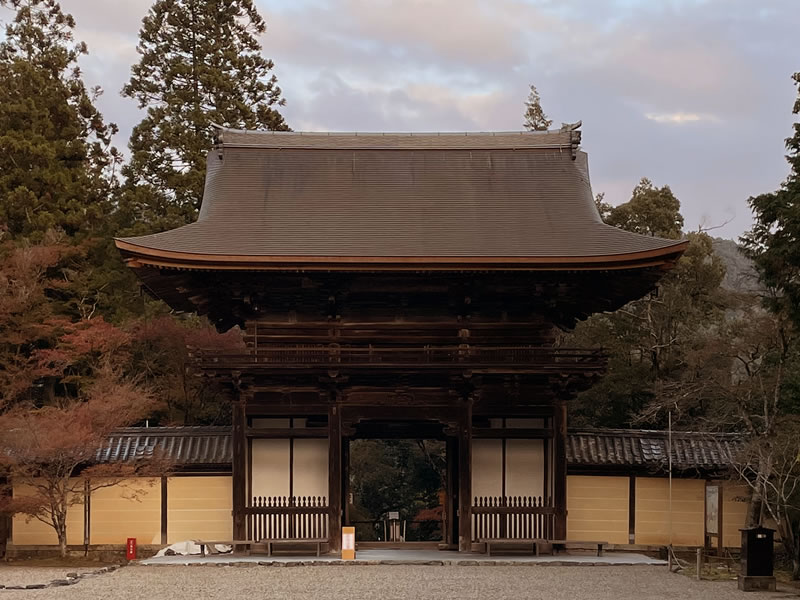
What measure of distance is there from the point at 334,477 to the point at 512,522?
3.16 meters

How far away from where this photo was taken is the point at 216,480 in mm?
19250

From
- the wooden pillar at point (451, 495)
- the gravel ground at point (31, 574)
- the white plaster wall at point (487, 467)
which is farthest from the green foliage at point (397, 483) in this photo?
the gravel ground at point (31, 574)

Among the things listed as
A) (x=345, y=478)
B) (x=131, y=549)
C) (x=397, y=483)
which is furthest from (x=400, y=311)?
(x=397, y=483)

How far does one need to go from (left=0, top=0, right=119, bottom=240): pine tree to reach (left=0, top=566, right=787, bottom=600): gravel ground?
16.9 metres

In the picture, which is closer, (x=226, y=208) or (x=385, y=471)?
(x=226, y=208)

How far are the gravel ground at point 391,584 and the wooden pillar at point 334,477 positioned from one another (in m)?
1.61

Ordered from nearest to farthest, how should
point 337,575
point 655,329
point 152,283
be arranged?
point 337,575, point 152,283, point 655,329

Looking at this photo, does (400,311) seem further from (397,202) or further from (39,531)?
(39,531)

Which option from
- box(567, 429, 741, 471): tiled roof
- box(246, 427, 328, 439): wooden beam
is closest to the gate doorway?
box(567, 429, 741, 471): tiled roof

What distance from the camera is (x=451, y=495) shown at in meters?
19.6

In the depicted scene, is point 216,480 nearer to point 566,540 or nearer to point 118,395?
point 118,395

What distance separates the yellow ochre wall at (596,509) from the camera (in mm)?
19203

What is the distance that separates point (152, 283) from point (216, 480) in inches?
149

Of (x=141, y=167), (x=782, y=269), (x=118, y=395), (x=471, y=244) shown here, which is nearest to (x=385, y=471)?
(x=141, y=167)
